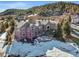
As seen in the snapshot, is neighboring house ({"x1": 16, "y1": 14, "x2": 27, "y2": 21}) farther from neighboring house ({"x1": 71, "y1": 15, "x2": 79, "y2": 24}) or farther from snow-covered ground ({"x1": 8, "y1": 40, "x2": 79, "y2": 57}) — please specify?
neighboring house ({"x1": 71, "y1": 15, "x2": 79, "y2": 24})

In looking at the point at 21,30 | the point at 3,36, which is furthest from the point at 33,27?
the point at 3,36

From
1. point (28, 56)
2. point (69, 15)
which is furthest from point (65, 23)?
point (28, 56)

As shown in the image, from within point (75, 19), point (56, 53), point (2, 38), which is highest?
point (75, 19)

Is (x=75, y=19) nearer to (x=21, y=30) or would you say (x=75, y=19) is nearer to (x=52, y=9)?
(x=52, y=9)

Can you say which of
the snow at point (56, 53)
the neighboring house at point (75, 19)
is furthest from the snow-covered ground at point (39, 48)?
the neighboring house at point (75, 19)

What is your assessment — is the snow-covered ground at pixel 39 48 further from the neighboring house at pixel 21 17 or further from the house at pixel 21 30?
the neighboring house at pixel 21 17

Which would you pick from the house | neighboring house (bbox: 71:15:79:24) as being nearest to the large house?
the house

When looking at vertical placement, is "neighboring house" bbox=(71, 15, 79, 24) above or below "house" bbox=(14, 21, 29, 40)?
above
